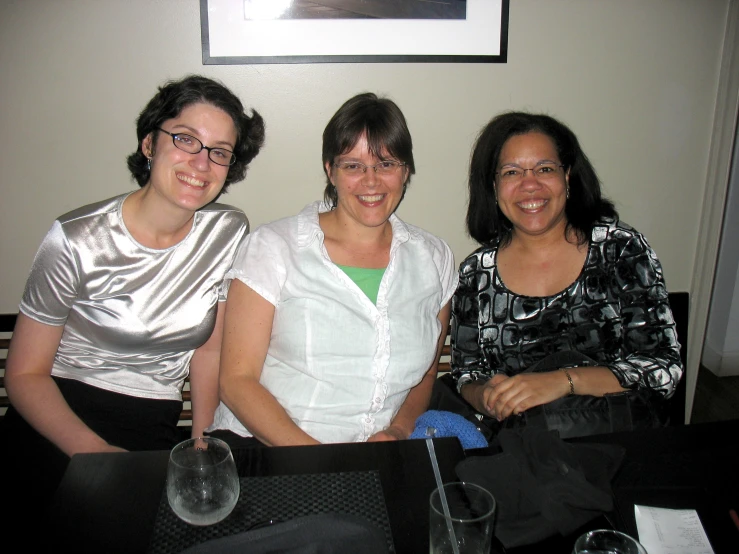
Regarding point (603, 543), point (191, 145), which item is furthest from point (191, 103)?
point (603, 543)

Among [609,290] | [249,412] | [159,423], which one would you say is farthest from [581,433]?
[159,423]

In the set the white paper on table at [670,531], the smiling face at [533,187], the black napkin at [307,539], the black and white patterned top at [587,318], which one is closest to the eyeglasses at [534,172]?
the smiling face at [533,187]

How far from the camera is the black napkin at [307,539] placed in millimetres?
793

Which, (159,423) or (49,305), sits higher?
(49,305)

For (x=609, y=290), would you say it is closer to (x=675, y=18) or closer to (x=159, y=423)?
(x=675, y=18)

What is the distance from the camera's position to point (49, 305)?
4.92 feet

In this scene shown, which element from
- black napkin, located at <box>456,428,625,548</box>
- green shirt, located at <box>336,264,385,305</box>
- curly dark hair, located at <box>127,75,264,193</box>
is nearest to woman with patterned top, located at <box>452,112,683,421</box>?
green shirt, located at <box>336,264,385,305</box>

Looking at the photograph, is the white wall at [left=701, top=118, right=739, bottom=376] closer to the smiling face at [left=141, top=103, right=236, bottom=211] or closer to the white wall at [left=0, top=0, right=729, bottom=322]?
the white wall at [left=0, top=0, right=729, bottom=322]

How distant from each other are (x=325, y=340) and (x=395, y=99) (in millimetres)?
933

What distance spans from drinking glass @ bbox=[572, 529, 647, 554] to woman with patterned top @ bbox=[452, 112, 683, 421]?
29.0 inches

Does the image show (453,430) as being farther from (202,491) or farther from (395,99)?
(395,99)

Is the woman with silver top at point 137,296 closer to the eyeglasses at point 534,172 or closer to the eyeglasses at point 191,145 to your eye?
the eyeglasses at point 191,145

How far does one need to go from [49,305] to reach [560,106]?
177 centimetres

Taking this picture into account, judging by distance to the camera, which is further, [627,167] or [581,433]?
[627,167]
